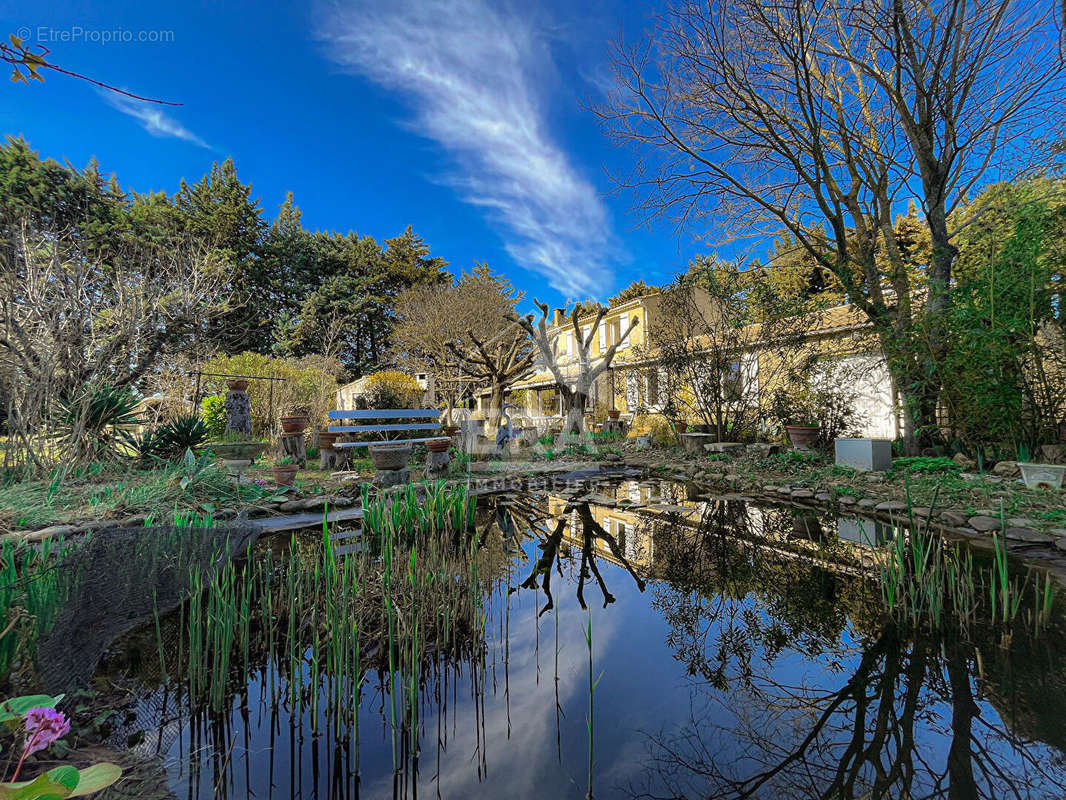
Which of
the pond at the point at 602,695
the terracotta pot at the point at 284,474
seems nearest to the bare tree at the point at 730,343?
the pond at the point at 602,695

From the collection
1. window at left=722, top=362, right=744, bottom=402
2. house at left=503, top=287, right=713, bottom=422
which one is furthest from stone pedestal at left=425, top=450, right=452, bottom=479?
house at left=503, top=287, right=713, bottom=422

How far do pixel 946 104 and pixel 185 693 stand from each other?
11.8 metres

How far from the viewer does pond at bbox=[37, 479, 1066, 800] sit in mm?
1646

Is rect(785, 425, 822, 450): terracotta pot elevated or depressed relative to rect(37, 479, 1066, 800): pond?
elevated

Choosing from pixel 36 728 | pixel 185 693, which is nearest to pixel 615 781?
pixel 36 728

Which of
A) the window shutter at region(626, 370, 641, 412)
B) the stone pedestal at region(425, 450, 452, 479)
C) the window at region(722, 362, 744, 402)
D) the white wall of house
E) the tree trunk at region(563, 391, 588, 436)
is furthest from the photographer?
the tree trunk at region(563, 391, 588, 436)

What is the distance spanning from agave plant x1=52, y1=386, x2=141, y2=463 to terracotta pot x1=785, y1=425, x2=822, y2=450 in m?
11.3

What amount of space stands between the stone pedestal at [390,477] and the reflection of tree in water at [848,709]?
4.51 metres

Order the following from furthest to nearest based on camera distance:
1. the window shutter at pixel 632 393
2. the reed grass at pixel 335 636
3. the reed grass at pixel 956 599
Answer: the window shutter at pixel 632 393 < the reed grass at pixel 956 599 < the reed grass at pixel 335 636

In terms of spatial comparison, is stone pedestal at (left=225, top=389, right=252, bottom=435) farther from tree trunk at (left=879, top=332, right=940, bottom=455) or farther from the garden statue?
tree trunk at (left=879, top=332, right=940, bottom=455)

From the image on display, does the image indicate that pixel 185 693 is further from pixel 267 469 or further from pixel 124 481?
pixel 267 469

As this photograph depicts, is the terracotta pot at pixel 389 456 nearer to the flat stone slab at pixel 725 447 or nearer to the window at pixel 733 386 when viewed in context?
the flat stone slab at pixel 725 447

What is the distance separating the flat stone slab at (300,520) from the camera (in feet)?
15.5

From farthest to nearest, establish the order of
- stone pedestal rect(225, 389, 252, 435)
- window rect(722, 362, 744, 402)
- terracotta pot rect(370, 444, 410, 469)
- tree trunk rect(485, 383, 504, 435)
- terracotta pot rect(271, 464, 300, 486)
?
tree trunk rect(485, 383, 504, 435) < window rect(722, 362, 744, 402) < stone pedestal rect(225, 389, 252, 435) < terracotta pot rect(370, 444, 410, 469) < terracotta pot rect(271, 464, 300, 486)
